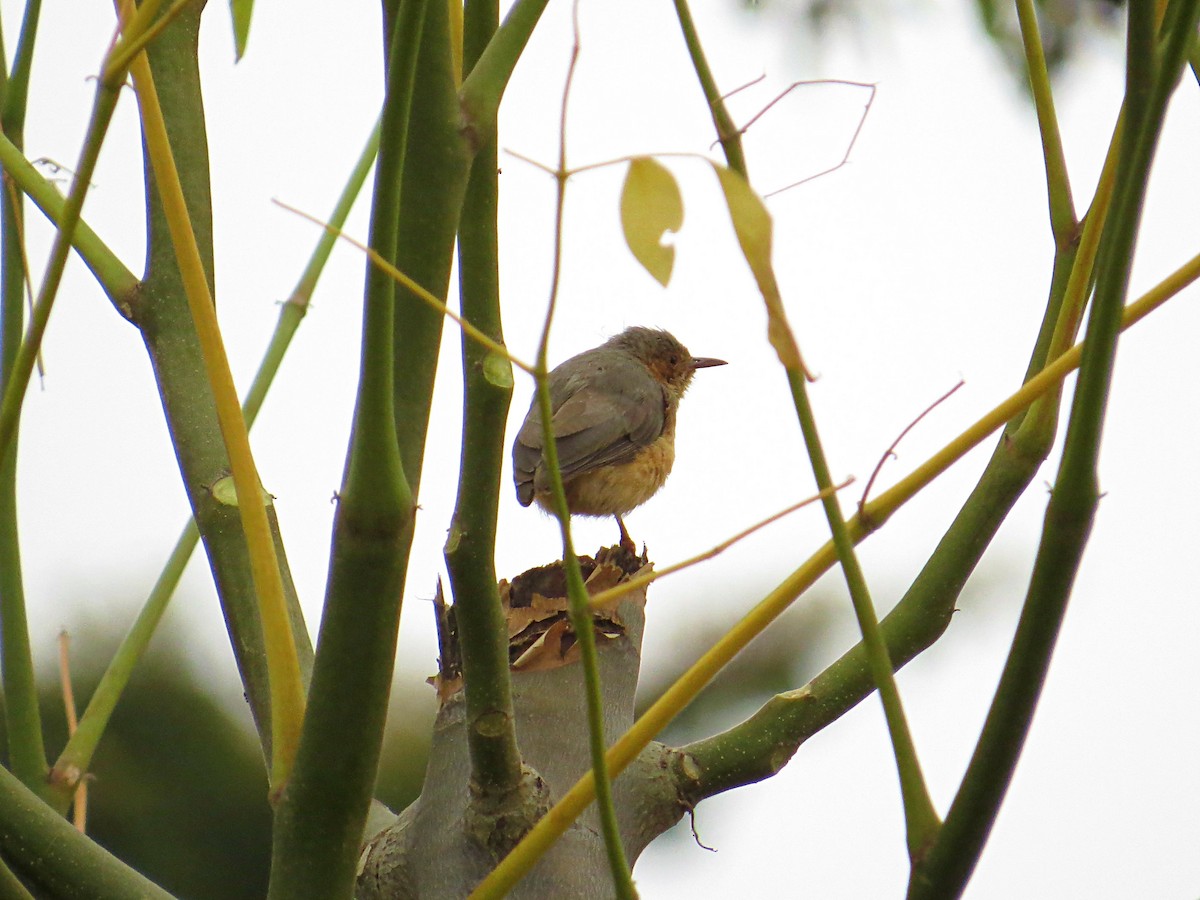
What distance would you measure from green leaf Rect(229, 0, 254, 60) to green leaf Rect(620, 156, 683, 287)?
37.4 inches

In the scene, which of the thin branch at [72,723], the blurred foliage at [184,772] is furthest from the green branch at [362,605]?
the blurred foliage at [184,772]

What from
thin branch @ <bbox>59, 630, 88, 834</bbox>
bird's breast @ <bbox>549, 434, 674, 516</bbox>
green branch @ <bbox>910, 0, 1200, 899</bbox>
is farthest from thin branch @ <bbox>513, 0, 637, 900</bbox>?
bird's breast @ <bbox>549, 434, 674, 516</bbox>

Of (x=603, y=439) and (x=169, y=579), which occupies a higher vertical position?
(x=603, y=439)

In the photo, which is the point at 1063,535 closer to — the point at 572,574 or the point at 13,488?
the point at 572,574

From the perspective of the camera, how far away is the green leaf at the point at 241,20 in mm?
1675

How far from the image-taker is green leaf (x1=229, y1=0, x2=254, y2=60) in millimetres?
1675

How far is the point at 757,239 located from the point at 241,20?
101 centimetres

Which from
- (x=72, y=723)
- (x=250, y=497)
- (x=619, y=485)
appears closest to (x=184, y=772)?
(x=619, y=485)

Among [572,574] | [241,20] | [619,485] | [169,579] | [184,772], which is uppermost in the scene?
[619,485]

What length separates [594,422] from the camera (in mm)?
4941

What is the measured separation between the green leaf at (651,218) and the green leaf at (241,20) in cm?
95

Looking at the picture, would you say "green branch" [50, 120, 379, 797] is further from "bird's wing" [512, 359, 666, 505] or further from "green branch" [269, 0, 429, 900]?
"bird's wing" [512, 359, 666, 505]

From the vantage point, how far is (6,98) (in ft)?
5.68

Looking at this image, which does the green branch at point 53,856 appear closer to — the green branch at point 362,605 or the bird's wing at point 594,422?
the green branch at point 362,605
